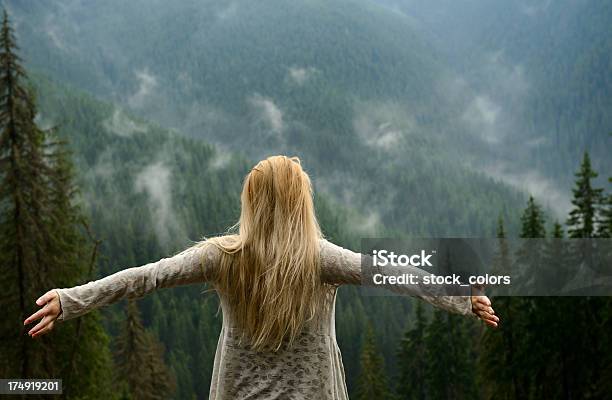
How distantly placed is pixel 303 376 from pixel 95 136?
198694 millimetres

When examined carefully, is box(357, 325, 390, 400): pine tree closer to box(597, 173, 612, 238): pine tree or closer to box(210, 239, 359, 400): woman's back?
box(597, 173, 612, 238): pine tree

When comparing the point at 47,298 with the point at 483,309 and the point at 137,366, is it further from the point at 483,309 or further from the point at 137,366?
the point at 137,366

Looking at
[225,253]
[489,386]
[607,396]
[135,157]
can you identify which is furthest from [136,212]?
[225,253]

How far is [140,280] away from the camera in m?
2.85

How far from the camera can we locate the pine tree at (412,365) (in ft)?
143

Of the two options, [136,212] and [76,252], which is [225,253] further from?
[136,212]

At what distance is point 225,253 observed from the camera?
2859mm

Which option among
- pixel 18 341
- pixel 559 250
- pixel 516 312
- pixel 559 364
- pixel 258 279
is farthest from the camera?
pixel 516 312

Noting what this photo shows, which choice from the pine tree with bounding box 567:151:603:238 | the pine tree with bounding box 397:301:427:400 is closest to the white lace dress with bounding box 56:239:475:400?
the pine tree with bounding box 567:151:603:238

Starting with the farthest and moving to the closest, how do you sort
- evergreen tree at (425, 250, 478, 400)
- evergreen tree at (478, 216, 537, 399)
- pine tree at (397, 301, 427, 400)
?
pine tree at (397, 301, 427, 400) → evergreen tree at (425, 250, 478, 400) → evergreen tree at (478, 216, 537, 399)

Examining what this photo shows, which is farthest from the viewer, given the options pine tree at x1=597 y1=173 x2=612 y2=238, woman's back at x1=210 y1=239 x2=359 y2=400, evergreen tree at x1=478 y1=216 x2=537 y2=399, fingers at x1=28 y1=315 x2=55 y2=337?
evergreen tree at x1=478 y1=216 x2=537 y2=399

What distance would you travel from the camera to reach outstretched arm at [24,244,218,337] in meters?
2.81

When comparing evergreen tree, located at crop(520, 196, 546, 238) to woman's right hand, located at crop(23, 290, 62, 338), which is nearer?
woman's right hand, located at crop(23, 290, 62, 338)

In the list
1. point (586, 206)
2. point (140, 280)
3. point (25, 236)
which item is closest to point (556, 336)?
point (586, 206)
